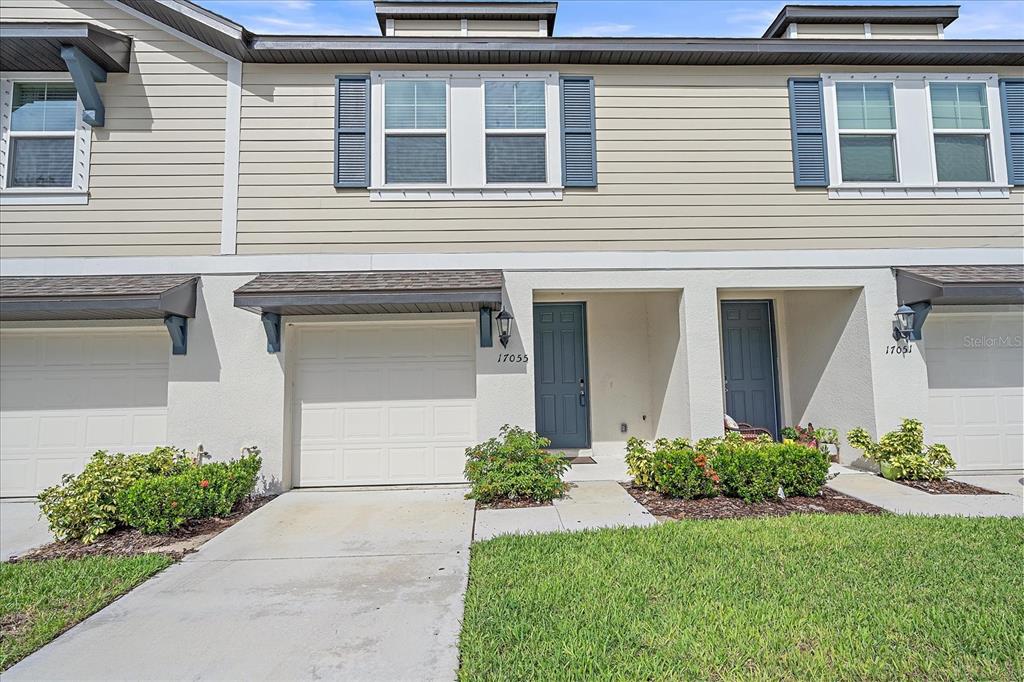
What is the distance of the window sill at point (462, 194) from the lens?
7.02m

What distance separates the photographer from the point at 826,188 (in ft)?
23.7

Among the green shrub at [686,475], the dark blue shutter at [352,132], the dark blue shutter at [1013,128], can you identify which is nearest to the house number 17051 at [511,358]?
the green shrub at [686,475]

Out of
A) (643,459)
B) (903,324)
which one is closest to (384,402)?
(643,459)

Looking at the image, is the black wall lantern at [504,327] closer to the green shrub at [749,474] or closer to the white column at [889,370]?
the green shrub at [749,474]

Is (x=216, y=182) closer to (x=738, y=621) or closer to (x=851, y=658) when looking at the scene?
(x=738, y=621)

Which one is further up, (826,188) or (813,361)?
(826,188)

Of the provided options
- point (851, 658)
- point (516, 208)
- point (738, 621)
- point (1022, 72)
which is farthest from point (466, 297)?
point (1022, 72)

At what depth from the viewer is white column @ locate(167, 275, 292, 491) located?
21.6 feet

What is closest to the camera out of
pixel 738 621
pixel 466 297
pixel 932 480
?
pixel 738 621

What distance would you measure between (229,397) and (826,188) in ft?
26.9

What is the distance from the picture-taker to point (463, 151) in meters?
7.09

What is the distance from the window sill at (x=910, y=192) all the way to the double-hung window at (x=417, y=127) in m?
5.27

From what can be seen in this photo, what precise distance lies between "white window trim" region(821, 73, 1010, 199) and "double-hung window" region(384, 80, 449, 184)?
521cm

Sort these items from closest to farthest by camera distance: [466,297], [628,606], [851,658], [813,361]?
[851,658] → [628,606] → [466,297] → [813,361]
